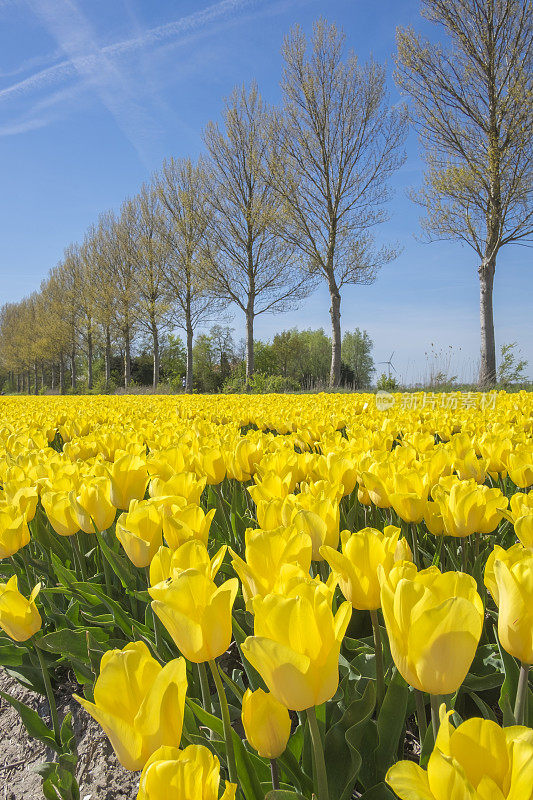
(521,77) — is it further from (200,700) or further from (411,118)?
(200,700)

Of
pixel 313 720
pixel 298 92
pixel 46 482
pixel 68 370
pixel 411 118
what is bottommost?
pixel 313 720

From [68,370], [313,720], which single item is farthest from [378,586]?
[68,370]

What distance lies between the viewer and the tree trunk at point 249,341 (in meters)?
20.1

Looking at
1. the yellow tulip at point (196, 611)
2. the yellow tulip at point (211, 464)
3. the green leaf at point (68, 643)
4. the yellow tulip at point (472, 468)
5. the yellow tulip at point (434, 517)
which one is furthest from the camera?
the yellow tulip at point (211, 464)

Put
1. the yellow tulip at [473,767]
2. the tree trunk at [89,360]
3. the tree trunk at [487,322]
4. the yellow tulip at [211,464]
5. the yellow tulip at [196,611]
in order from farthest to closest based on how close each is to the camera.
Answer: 1. the tree trunk at [89,360]
2. the tree trunk at [487,322]
3. the yellow tulip at [211,464]
4. the yellow tulip at [196,611]
5. the yellow tulip at [473,767]

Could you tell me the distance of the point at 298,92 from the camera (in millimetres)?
17359

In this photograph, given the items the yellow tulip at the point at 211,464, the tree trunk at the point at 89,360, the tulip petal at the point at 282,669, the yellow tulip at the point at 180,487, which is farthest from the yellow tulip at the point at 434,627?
the tree trunk at the point at 89,360

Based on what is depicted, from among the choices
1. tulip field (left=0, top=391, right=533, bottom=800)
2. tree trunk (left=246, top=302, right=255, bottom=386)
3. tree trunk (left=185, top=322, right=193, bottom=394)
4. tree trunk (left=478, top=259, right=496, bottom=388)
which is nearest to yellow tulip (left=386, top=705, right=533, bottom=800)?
tulip field (left=0, top=391, right=533, bottom=800)

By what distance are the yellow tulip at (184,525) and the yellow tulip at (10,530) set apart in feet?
1.45

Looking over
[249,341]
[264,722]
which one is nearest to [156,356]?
[249,341]

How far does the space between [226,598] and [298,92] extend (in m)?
19.9

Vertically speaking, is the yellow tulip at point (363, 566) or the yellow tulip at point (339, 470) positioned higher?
the yellow tulip at point (339, 470)

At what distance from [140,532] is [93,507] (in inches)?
12.5

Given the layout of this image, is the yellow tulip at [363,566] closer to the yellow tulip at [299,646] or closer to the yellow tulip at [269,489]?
the yellow tulip at [299,646]
